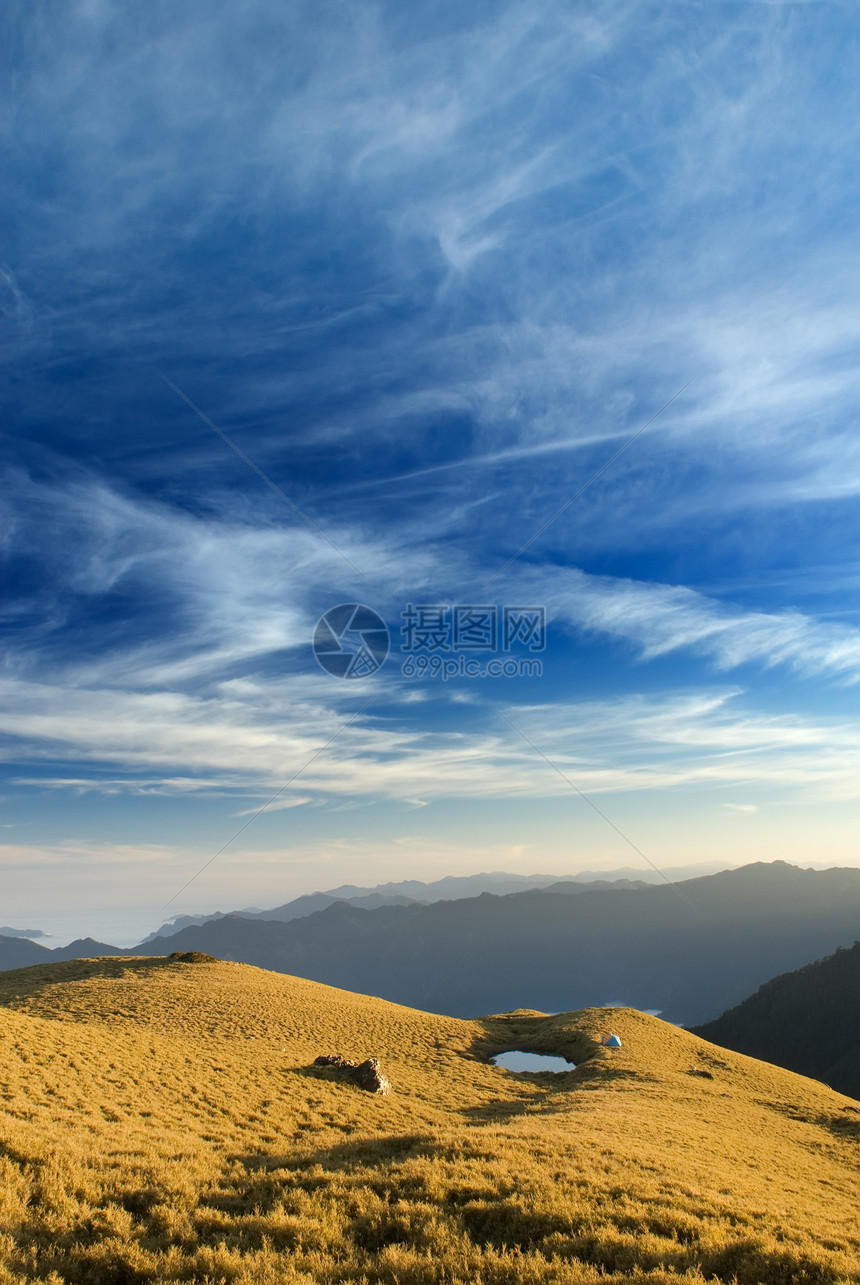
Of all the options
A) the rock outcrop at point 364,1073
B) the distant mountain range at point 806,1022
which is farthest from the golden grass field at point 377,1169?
the distant mountain range at point 806,1022

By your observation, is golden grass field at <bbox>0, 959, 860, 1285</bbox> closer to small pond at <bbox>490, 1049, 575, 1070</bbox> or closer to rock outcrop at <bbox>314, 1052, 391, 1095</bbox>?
rock outcrop at <bbox>314, 1052, 391, 1095</bbox>

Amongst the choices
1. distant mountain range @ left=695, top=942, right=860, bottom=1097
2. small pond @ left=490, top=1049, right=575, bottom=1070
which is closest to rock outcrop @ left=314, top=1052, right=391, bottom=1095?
small pond @ left=490, top=1049, right=575, bottom=1070

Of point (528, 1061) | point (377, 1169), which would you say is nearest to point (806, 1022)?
point (528, 1061)

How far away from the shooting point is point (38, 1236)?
8211 millimetres

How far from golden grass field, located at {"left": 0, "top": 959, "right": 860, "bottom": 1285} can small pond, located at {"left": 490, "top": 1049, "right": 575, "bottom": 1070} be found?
2507 mm

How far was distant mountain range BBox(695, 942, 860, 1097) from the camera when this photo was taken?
Result: 124938mm

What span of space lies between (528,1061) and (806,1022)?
145860 millimetres

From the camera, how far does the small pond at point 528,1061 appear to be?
1356 inches

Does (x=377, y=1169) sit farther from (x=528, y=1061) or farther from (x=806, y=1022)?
(x=806, y=1022)

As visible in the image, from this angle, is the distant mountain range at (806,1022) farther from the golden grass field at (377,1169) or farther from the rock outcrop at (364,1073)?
the rock outcrop at (364,1073)

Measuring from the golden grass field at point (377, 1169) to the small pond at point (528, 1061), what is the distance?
2.51 m

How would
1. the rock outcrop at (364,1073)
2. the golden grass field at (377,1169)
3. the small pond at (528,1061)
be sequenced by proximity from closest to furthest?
the golden grass field at (377,1169), the rock outcrop at (364,1073), the small pond at (528,1061)

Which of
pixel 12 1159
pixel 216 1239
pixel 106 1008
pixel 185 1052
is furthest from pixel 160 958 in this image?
pixel 216 1239

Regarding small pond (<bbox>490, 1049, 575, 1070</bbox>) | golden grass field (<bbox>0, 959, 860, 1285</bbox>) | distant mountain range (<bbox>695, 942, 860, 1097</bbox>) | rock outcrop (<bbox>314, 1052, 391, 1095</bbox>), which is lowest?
distant mountain range (<bbox>695, 942, 860, 1097</bbox>)
